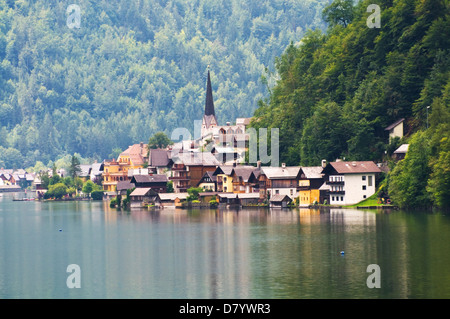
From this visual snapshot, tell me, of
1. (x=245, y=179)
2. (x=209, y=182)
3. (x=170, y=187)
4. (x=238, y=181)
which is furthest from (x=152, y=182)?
(x=245, y=179)

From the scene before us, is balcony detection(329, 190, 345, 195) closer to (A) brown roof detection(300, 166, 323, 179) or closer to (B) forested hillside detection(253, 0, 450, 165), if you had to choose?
(A) brown roof detection(300, 166, 323, 179)

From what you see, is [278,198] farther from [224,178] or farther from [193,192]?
[193,192]

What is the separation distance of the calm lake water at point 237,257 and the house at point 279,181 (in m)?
21.1

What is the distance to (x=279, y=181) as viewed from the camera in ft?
380

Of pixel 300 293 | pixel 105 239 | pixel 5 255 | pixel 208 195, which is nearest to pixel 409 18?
pixel 208 195

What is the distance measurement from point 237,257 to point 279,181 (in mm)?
55966

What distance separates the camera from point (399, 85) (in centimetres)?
11694

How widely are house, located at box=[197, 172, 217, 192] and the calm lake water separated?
38.0 m

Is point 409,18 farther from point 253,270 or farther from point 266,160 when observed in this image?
point 253,270

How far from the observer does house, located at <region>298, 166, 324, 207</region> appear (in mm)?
111250

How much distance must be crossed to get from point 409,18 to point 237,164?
36.0 metres

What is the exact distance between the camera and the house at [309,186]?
11125cm

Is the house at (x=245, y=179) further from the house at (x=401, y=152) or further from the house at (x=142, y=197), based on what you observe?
the house at (x=401, y=152)

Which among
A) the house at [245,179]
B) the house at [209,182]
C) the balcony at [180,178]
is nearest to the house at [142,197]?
the balcony at [180,178]
